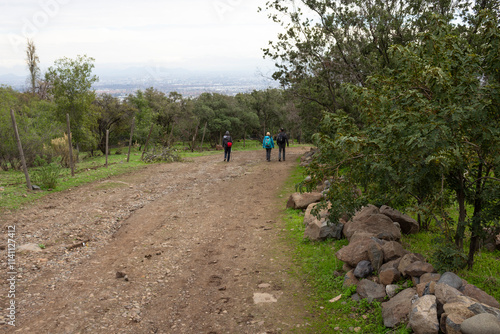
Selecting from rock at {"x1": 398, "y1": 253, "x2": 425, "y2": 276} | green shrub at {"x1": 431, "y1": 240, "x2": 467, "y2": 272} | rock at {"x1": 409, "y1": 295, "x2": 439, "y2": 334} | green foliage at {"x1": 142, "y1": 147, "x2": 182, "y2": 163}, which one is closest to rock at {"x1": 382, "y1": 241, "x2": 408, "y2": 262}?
rock at {"x1": 398, "y1": 253, "x2": 425, "y2": 276}

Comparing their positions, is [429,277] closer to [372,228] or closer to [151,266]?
[372,228]

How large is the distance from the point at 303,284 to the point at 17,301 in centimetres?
487

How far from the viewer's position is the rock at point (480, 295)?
444 centimetres

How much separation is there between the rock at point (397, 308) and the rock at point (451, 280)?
0.46 metres

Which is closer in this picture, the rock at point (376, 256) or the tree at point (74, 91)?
the rock at point (376, 256)

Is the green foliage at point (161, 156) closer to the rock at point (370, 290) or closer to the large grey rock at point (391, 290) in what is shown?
the rock at point (370, 290)

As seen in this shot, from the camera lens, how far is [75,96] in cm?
2650

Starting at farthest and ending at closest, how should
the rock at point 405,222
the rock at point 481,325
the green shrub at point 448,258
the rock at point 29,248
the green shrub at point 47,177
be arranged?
the green shrub at point 47,177 < the rock at point 405,222 < the rock at point 29,248 < the green shrub at point 448,258 < the rock at point 481,325

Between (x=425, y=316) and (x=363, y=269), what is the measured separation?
1923 millimetres

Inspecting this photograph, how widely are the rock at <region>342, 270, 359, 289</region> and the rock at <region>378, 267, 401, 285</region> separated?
1.65 ft

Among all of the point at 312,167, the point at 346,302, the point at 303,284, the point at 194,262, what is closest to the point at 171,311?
the point at 194,262

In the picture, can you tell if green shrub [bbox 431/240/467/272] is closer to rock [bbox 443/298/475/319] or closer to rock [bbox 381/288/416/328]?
rock [bbox 381/288/416/328]

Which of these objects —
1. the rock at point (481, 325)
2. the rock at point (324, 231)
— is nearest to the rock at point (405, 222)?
the rock at point (324, 231)

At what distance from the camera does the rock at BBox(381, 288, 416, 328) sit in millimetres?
4797
